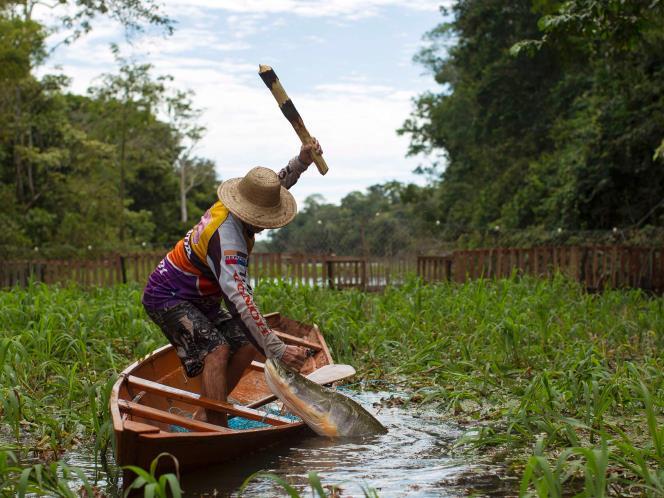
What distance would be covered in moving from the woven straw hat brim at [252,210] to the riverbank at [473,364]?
4.18 ft

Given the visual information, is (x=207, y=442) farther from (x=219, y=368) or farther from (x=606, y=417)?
(x=606, y=417)

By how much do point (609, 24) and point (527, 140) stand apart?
23.2 metres

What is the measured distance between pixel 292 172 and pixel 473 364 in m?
2.29

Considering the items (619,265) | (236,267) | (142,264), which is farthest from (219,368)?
(142,264)

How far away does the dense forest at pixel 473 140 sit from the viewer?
18.5 m

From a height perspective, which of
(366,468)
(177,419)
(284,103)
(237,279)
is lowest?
(366,468)

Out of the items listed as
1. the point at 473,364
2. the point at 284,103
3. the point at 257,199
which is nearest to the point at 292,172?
the point at 284,103

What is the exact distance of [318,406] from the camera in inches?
223

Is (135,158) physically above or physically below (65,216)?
above

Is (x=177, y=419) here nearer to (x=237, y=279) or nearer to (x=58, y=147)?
(x=237, y=279)

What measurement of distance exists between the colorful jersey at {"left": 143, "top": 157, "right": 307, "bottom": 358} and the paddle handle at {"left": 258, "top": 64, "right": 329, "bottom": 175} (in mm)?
1109

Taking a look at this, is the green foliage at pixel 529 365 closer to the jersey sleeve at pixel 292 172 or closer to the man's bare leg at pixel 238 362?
the man's bare leg at pixel 238 362

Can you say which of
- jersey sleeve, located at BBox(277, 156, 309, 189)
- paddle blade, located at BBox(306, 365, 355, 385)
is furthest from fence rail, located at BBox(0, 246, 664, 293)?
paddle blade, located at BBox(306, 365, 355, 385)

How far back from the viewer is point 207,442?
4.80 metres
